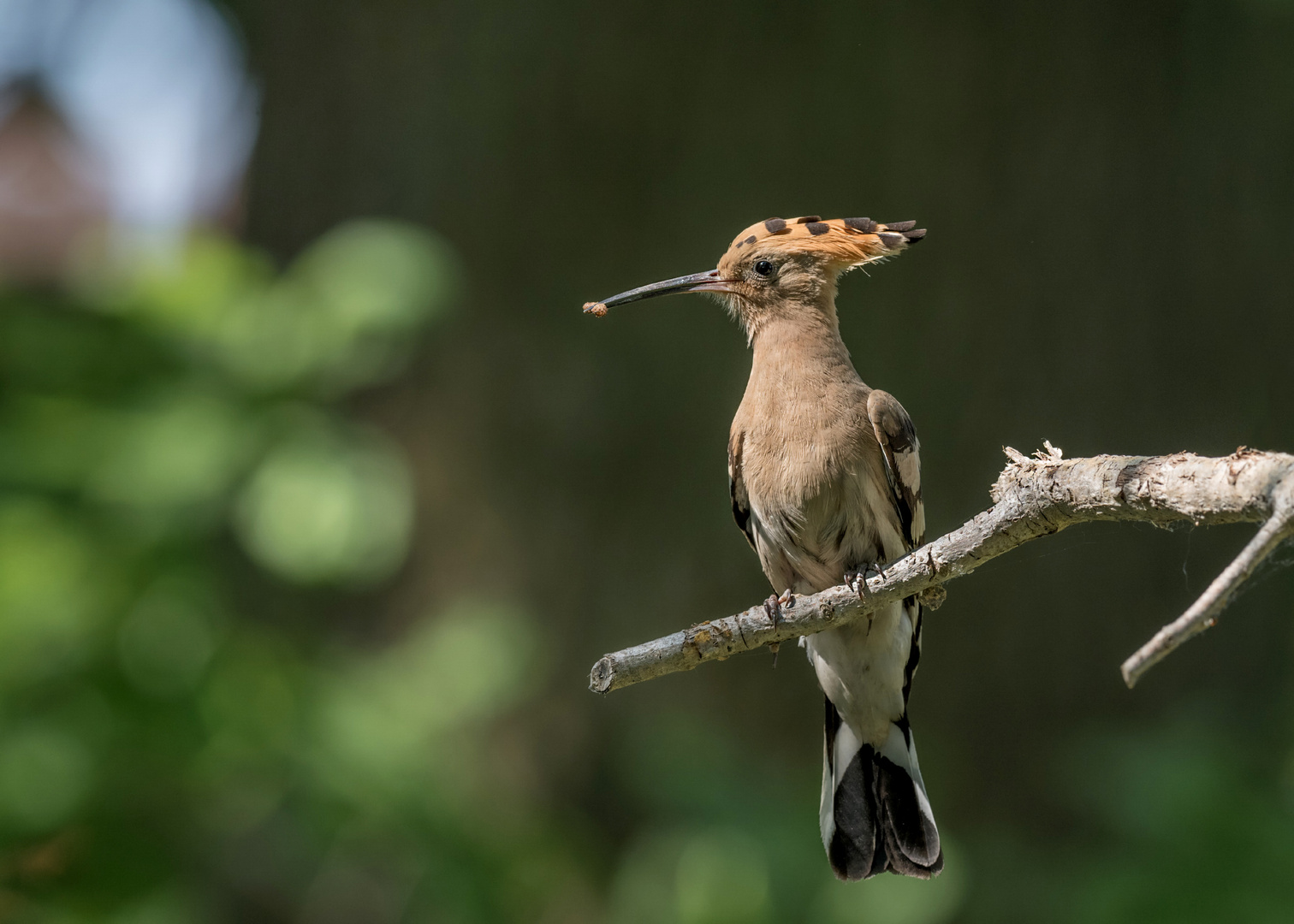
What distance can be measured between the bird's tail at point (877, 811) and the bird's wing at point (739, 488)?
0.59 meters

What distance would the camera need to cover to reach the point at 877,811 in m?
2.50

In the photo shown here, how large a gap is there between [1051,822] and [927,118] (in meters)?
2.59

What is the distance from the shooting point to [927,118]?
3193 millimetres

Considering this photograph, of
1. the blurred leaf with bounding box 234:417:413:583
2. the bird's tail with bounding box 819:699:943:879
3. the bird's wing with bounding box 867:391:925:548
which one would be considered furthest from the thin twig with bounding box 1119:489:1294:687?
the blurred leaf with bounding box 234:417:413:583

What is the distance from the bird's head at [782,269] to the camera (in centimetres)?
211

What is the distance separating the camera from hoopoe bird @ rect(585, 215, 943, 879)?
6.89ft

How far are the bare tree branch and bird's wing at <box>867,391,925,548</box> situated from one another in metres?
0.46

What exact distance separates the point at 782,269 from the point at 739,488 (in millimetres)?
543

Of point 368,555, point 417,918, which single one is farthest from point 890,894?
point 368,555

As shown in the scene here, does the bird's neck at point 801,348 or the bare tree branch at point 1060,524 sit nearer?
the bare tree branch at point 1060,524

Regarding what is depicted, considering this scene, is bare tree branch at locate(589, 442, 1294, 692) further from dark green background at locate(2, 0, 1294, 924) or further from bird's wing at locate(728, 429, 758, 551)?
dark green background at locate(2, 0, 1294, 924)

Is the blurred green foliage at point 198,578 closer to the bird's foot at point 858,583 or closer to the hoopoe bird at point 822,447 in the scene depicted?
the hoopoe bird at point 822,447

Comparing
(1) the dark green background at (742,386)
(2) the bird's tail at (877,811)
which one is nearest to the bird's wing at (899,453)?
(2) the bird's tail at (877,811)

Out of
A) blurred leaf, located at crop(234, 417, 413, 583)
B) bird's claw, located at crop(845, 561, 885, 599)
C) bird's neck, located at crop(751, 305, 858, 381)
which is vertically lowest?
blurred leaf, located at crop(234, 417, 413, 583)
